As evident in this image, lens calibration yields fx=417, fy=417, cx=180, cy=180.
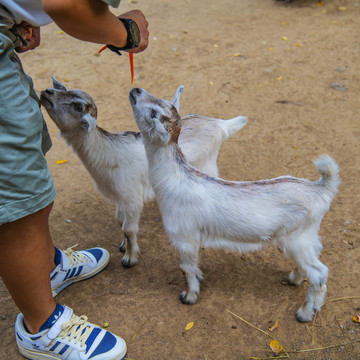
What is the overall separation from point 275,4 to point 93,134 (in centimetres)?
603

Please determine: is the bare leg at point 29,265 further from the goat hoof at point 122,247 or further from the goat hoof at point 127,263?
the goat hoof at point 122,247

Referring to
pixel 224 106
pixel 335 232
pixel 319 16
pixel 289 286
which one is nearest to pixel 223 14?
pixel 319 16

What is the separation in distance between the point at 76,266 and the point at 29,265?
83 centimetres

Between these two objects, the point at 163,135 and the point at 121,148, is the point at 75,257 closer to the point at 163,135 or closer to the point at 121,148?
the point at 121,148

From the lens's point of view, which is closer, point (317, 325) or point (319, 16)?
point (317, 325)

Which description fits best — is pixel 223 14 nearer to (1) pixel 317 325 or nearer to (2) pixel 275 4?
(2) pixel 275 4

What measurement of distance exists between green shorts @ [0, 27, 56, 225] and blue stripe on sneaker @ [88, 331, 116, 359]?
942 mm

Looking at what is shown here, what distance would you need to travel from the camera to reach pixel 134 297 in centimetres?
282

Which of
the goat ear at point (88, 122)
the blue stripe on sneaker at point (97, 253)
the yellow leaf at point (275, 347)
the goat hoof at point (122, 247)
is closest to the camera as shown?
the yellow leaf at point (275, 347)

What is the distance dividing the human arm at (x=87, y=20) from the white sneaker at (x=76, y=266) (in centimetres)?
148

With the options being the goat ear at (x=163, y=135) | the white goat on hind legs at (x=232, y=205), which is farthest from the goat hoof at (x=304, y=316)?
the goat ear at (x=163, y=135)

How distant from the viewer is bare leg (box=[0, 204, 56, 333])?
6.23ft

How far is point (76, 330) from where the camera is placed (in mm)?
2305

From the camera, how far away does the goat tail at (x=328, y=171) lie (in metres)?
2.40
